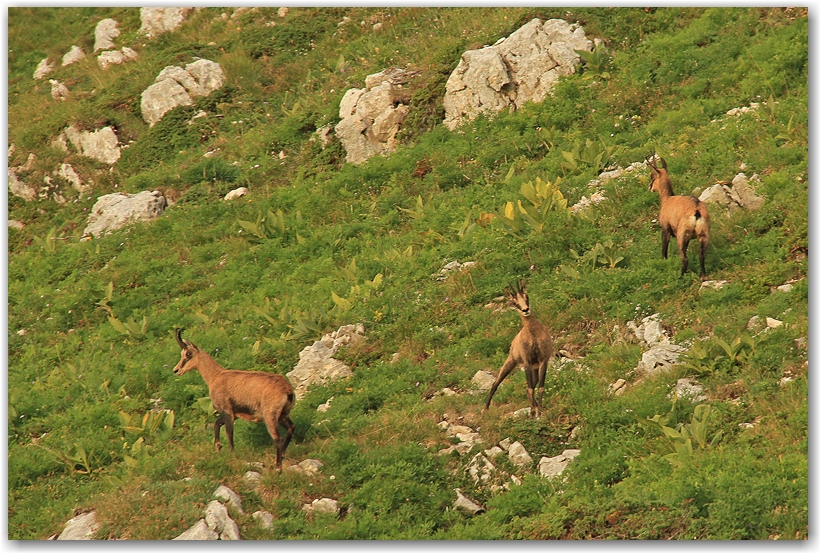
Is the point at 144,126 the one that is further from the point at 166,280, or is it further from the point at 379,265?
the point at 379,265

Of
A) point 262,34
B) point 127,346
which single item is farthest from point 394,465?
point 262,34

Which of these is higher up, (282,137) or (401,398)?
(282,137)

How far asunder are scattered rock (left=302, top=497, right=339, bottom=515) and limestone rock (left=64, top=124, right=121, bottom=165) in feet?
45.9

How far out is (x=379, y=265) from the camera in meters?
16.1

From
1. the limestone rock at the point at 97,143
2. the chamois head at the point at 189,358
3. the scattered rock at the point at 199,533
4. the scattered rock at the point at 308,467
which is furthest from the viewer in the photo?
the limestone rock at the point at 97,143

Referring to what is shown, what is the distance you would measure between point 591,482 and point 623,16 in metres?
13.4

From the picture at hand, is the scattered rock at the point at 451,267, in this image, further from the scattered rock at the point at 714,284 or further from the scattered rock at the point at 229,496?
the scattered rock at the point at 229,496

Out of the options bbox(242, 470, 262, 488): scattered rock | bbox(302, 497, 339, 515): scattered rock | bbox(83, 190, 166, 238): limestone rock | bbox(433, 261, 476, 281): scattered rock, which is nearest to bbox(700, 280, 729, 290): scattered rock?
bbox(433, 261, 476, 281): scattered rock

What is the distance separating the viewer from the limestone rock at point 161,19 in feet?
86.8

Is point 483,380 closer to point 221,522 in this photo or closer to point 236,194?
point 221,522

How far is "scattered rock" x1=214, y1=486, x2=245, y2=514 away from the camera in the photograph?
10.5 meters

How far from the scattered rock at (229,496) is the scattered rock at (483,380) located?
367cm

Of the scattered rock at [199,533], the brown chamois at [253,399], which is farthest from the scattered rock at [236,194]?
the scattered rock at [199,533]

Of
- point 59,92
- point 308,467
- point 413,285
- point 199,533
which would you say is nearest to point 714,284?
point 413,285
